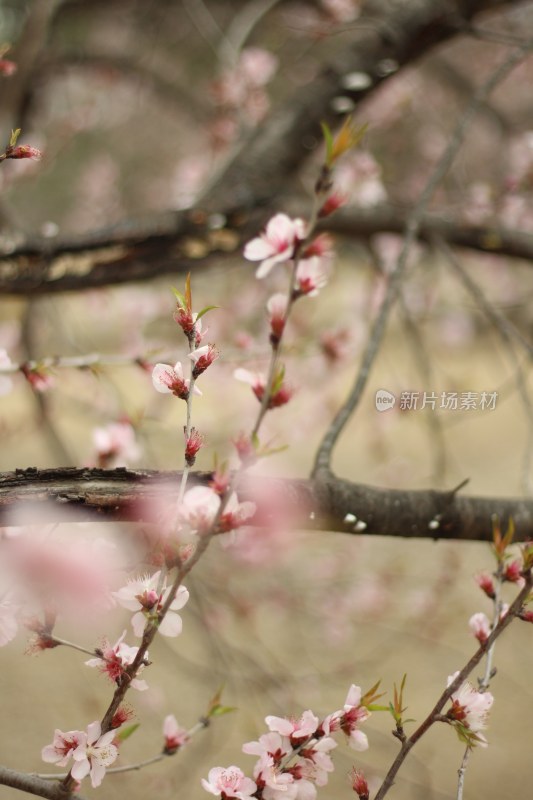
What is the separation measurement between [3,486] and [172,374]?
209mm

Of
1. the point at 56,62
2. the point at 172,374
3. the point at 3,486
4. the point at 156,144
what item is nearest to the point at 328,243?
the point at 172,374

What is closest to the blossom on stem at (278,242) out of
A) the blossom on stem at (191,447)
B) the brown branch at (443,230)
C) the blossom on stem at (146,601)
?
the blossom on stem at (191,447)

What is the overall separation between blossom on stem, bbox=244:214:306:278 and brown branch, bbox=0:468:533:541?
22 cm

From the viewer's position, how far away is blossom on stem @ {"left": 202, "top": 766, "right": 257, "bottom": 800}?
0.61 meters

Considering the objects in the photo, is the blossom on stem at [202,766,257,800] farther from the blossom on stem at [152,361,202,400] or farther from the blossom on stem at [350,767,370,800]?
the blossom on stem at [152,361,202,400]

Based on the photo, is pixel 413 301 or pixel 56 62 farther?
pixel 413 301

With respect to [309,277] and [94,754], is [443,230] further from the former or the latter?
[94,754]

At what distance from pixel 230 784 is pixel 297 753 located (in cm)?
6

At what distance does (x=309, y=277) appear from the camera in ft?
1.79

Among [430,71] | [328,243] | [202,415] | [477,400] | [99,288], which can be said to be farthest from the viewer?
[202,415]

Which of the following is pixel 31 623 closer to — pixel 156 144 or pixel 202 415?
pixel 202 415

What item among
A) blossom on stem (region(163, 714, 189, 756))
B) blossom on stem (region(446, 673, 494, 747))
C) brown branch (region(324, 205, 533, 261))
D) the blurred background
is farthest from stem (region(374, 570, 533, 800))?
brown branch (region(324, 205, 533, 261))

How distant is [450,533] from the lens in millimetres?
868

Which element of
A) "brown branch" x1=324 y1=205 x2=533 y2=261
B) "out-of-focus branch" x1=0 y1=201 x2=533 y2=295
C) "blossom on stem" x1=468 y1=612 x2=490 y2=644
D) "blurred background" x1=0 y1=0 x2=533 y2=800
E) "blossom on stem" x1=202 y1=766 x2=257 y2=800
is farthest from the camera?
"blurred background" x1=0 y1=0 x2=533 y2=800
